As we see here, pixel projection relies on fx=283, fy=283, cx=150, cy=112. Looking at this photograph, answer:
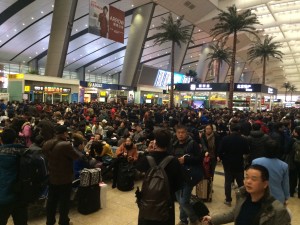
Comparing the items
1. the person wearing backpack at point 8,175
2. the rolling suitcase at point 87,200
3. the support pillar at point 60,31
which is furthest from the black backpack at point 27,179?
the support pillar at point 60,31

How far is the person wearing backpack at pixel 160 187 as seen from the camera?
2553 mm

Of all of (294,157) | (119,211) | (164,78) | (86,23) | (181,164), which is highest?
(86,23)

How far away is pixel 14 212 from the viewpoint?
128 inches

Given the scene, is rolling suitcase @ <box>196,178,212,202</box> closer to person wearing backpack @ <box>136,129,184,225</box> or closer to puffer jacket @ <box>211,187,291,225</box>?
person wearing backpack @ <box>136,129,184,225</box>

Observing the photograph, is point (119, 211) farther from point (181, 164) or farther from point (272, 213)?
point (272, 213)

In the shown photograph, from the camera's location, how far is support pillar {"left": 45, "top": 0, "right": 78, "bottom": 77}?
23266 millimetres

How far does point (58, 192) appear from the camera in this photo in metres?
3.88

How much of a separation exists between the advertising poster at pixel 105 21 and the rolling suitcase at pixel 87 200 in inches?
730

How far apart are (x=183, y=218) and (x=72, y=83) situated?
24410mm

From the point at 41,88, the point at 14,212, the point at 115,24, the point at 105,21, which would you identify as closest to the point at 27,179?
the point at 14,212

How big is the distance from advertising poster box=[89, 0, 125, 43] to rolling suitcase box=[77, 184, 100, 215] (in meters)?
18.5

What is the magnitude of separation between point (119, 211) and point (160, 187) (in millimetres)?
2668

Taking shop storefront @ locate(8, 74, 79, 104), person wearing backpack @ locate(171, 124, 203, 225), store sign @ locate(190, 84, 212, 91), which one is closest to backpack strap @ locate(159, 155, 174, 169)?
person wearing backpack @ locate(171, 124, 203, 225)

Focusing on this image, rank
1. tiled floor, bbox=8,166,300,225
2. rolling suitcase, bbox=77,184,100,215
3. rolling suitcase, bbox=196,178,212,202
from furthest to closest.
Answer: rolling suitcase, bbox=196,178,212,202, rolling suitcase, bbox=77,184,100,215, tiled floor, bbox=8,166,300,225
